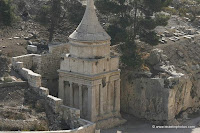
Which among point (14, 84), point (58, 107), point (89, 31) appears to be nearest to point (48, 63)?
point (14, 84)

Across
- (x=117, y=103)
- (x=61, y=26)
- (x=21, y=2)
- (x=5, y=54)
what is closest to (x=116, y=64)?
(x=117, y=103)

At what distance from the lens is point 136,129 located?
3816 centimetres

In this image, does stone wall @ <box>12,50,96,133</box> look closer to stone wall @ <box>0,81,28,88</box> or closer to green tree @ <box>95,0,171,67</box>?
stone wall @ <box>0,81,28,88</box>

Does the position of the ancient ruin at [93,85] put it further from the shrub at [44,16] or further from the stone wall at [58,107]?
the shrub at [44,16]

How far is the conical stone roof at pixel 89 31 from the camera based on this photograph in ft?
117

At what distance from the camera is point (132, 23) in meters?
43.0

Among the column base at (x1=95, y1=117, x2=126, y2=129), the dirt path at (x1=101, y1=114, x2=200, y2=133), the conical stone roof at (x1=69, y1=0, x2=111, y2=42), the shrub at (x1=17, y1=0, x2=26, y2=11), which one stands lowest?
the dirt path at (x1=101, y1=114, x2=200, y2=133)

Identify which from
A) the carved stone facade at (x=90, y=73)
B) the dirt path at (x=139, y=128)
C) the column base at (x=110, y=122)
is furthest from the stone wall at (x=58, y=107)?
the dirt path at (x=139, y=128)

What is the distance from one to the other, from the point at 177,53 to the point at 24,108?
15.2 meters

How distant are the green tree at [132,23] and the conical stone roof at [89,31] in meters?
4.79

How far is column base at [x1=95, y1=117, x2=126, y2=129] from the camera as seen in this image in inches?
1438

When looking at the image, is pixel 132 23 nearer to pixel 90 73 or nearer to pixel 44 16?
pixel 44 16

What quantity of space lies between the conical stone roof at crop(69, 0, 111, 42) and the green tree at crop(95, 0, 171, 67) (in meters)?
4.79

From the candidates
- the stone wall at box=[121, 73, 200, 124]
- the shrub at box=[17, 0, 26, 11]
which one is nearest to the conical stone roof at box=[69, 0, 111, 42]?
the stone wall at box=[121, 73, 200, 124]
